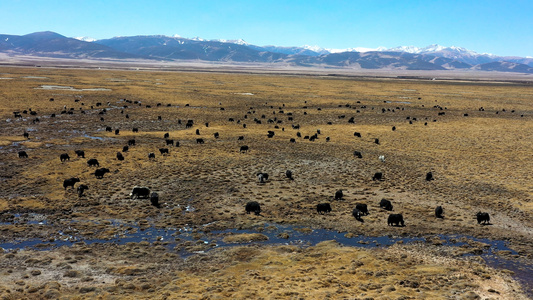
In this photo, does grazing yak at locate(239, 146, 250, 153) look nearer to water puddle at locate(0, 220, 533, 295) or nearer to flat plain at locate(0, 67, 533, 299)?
flat plain at locate(0, 67, 533, 299)

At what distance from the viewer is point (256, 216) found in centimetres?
1822

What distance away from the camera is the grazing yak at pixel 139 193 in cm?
1995

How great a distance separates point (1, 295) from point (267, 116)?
4394 cm

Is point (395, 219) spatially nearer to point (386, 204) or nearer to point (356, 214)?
point (356, 214)

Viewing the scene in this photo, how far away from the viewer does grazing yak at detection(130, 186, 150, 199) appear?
20.0 metres

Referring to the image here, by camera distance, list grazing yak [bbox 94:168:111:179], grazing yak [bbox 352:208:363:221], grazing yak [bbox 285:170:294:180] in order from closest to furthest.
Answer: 1. grazing yak [bbox 352:208:363:221]
2. grazing yak [bbox 94:168:111:179]
3. grazing yak [bbox 285:170:294:180]

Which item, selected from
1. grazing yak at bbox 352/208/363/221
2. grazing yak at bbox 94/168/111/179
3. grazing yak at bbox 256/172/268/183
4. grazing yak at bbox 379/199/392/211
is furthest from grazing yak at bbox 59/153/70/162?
grazing yak at bbox 379/199/392/211

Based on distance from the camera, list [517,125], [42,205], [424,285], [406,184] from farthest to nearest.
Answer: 1. [517,125]
2. [406,184]
3. [42,205]
4. [424,285]

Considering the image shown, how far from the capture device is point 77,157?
27.5m

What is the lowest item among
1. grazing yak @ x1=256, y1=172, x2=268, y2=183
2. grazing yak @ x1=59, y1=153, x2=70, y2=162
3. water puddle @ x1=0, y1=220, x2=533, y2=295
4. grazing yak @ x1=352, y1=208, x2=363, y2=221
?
water puddle @ x1=0, y1=220, x2=533, y2=295

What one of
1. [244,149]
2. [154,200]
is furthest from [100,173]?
[244,149]

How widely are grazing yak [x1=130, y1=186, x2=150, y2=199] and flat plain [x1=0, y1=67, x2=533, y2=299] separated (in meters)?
0.49

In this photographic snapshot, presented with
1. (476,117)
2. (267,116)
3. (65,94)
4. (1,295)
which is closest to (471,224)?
(1,295)

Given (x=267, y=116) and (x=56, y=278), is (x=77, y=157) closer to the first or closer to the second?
(x=56, y=278)
